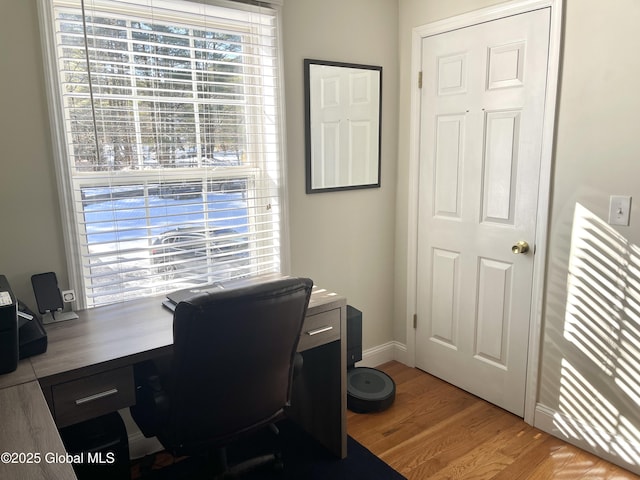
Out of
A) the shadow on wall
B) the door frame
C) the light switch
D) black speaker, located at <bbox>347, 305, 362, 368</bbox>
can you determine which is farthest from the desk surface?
the light switch

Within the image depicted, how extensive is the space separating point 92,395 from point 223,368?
43cm

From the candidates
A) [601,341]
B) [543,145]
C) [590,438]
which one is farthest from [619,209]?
[590,438]

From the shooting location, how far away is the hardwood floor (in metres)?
2.16

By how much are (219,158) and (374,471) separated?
1637mm

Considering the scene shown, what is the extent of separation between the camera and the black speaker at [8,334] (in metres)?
1.42

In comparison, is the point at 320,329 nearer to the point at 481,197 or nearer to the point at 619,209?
the point at 481,197

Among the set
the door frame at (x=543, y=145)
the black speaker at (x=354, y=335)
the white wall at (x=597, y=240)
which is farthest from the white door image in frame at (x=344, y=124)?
the white wall at (x=597, y=240)

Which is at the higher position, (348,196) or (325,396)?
(348,196)

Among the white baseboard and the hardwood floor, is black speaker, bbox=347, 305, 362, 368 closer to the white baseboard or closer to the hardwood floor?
the hardwood floor

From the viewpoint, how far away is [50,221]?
1954 millimetres

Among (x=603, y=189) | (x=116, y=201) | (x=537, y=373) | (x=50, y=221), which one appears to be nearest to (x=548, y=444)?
(x=537, y=373)

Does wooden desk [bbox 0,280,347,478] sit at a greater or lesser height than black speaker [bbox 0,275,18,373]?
lesser

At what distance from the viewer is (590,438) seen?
2270mm

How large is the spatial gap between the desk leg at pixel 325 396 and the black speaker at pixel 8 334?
125cm
